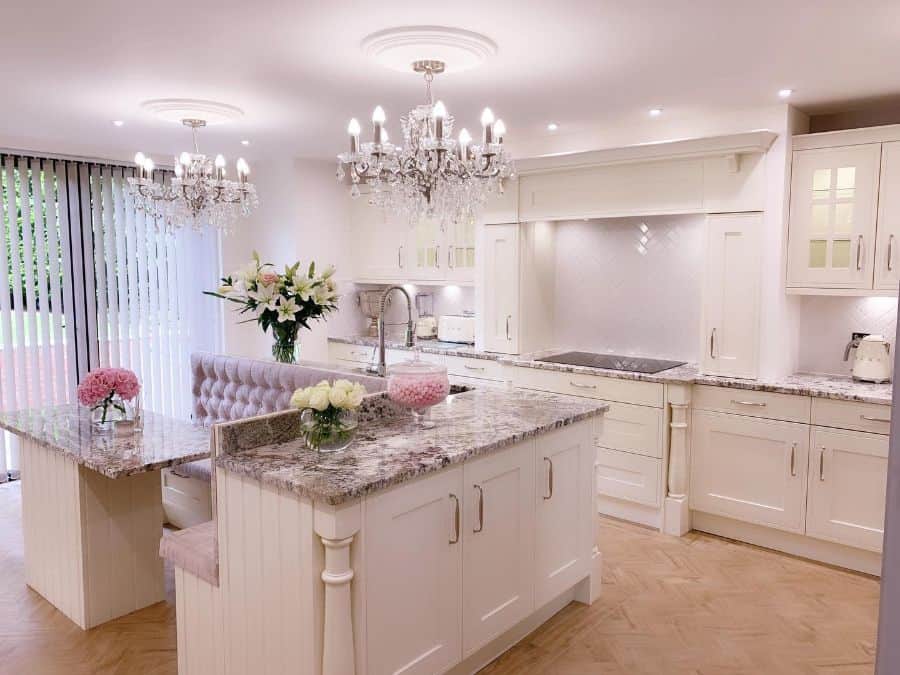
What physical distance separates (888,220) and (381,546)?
10.3ft

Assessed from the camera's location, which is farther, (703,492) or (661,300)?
(661,300)

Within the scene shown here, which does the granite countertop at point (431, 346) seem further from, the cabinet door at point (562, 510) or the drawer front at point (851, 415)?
the drawer front at point (851, 415)

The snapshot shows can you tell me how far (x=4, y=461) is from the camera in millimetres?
5199

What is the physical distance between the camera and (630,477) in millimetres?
4371

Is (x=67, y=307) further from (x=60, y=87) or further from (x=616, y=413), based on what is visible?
(x=616, y=413)

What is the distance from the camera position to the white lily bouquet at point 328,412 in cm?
233

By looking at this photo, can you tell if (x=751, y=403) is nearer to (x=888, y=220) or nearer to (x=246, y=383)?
(x=888, y=220)

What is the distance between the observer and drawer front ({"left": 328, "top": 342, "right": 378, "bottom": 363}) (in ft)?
19.0

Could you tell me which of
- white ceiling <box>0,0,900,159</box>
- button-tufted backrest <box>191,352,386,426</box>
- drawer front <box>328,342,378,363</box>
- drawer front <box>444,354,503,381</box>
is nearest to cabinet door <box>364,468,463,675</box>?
button-tufted backrest <box>191,352,386,426</box>

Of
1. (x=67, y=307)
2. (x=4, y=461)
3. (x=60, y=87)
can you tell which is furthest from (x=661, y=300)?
(x=4, y=461)

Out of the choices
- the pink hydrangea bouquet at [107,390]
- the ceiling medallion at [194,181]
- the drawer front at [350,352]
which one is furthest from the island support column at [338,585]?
the drawer front at [350,352]

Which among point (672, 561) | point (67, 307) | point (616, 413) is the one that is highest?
point (67, 307)

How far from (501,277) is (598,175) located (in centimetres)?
101

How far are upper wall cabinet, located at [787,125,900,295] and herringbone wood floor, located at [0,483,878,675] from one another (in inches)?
61.2
